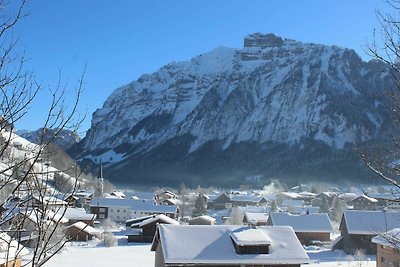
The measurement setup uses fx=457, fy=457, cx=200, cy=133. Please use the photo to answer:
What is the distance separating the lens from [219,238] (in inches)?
1040

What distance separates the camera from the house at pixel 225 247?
80.3 feet

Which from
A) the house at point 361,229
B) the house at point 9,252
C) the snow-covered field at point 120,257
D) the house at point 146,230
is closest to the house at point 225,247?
the snow-covered field at point 120,257

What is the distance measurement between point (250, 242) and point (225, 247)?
161 cm

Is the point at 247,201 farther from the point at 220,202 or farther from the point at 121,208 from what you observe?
the point at 121,208

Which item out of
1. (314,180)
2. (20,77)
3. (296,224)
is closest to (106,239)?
(296,224)

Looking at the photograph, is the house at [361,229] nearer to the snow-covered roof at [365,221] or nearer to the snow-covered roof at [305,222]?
the snow-covered roof at [365,221]

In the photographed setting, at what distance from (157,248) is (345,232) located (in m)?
30.5

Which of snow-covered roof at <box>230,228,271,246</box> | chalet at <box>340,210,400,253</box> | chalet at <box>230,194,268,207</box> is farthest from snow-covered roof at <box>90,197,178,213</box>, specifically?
snow-covered roof at <box>230,228,271,246</box>

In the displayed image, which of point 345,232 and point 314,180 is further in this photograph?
point 314,180

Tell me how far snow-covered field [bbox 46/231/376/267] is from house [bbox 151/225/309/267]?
276 inches

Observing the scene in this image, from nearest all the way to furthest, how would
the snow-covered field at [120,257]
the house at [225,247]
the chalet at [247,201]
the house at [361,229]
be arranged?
the house at [225,247] → the snow-covered field at [120,257] → the house at [361,229] → the chalet at [247,201]

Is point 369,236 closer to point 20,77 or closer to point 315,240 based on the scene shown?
point 315,240

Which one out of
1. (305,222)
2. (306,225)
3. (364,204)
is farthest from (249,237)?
(364,204)

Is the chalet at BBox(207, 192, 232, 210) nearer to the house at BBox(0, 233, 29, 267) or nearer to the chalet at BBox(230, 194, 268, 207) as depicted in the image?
the chalet at BBox(230, 194, 268, 207)
